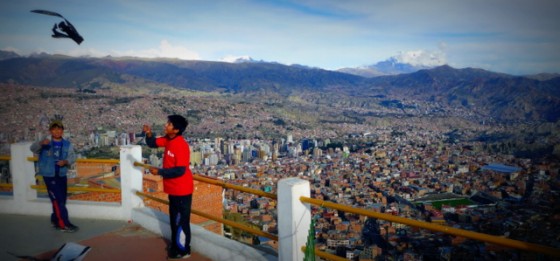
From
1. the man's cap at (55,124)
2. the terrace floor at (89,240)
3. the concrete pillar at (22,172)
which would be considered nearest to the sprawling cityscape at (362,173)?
the terrace floor at (89,240)

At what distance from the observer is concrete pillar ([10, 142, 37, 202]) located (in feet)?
18.2

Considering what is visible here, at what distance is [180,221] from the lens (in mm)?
3799

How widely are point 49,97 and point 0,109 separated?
761 centimetres

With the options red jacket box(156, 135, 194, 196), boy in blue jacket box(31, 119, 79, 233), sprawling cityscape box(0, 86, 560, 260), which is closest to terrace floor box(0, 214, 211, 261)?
boy in blue jacket box(31, 119, 79, 233)

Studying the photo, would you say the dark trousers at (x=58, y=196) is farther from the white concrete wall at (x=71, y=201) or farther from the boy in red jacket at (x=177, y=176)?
the boy in red jacket at (x=177, y=176)

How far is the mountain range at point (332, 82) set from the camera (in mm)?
51769

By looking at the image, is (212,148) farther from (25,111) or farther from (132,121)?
(25,111)

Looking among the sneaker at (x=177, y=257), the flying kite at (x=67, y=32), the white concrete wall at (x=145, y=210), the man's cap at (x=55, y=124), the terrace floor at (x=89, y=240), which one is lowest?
the terrace floor at (x=89, y=240)

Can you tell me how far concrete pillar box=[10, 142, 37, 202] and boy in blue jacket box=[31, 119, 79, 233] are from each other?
1.16 meters

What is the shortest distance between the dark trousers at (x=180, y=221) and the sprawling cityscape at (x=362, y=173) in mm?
2942

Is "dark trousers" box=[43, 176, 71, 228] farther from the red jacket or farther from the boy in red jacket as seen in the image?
the red jacket

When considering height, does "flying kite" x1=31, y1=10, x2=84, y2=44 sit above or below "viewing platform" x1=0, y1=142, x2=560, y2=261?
above

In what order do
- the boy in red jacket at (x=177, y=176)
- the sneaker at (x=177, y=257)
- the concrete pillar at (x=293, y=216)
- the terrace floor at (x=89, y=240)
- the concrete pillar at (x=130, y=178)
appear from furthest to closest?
the concrete pillar at (x=130, y=178) → the terrace floor at (x=89, y=240) → the sneaker at (x=177, y=257) → the boy in red jacket at (x=177, y=176) → the concrete pillar at (x=293, y=216)

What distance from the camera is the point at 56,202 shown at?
4.75m
